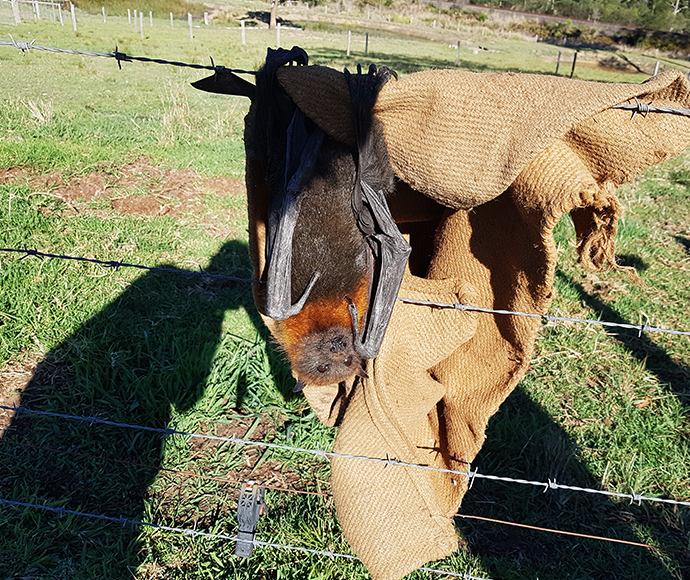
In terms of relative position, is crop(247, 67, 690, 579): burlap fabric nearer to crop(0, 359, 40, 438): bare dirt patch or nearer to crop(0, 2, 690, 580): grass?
crop(0, 2, 690, 580): grass

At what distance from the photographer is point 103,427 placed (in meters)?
3.30

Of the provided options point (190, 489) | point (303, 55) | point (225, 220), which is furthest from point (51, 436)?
point (225, 220)

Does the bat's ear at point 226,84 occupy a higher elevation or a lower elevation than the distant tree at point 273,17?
lower

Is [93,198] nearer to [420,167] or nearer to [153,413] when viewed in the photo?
[153,413]

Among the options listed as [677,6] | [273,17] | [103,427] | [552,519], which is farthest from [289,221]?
[677,6]

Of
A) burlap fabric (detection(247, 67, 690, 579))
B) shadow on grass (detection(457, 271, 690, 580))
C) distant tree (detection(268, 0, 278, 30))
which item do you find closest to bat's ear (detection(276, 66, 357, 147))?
burlap fabric (detection(247, 67, 690, 579))

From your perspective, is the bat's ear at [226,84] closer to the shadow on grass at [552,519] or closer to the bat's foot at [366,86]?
the bat's foot at [366,86]

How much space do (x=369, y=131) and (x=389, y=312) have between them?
0.67 m

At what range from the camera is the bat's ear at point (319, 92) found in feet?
5.40

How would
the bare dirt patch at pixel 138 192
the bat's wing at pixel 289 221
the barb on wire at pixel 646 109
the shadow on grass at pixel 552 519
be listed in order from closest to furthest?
1. the barb on wire at pixel 646 109
2. the bat's wing at pixel 289 221
3. the shadow on grass at pixel 552 519
4. the bare dirt patch at pixel 138 192

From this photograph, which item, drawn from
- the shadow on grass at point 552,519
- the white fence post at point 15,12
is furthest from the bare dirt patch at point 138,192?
the white fence post at point 15,12

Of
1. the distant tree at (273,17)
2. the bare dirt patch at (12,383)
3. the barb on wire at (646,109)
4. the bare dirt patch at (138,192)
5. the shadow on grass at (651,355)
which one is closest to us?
the barb on wire at (646,109)

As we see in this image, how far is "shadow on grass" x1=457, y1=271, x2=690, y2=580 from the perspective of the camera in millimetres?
2746

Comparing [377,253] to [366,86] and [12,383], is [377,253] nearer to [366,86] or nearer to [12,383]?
[366,86]
